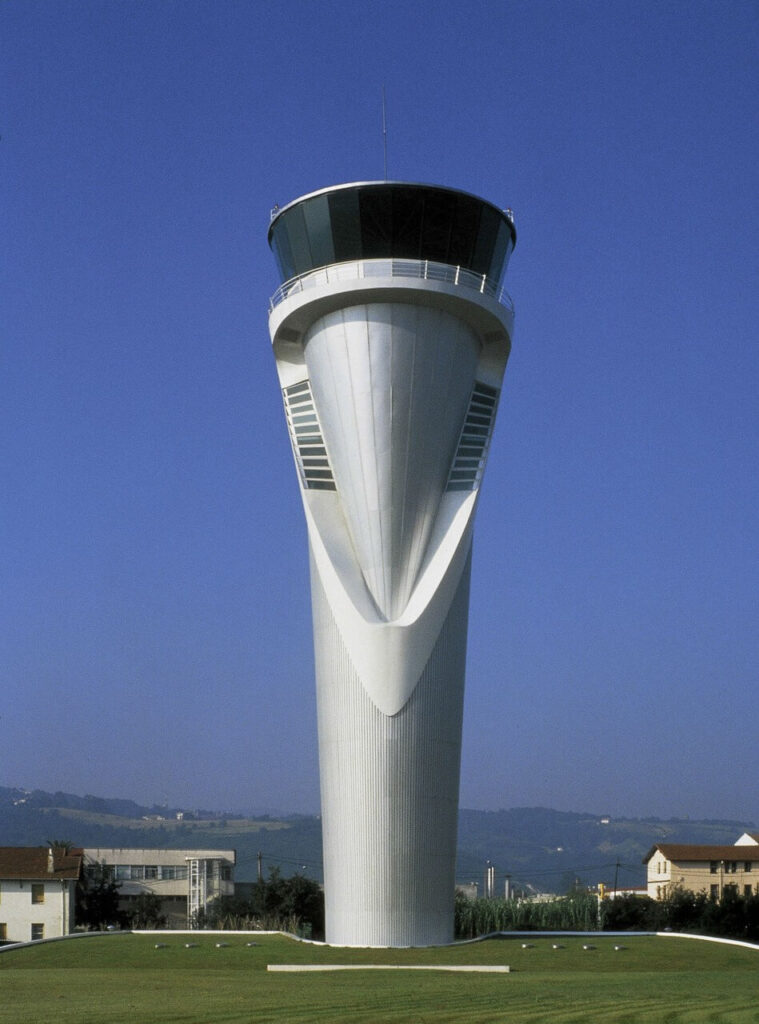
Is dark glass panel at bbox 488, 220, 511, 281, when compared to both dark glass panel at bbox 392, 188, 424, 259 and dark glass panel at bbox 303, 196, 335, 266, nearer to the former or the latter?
dark glass panel at bbox 392, 188, 424, 259

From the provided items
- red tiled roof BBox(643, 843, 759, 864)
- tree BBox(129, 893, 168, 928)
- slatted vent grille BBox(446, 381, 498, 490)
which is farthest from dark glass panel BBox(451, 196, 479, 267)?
red tiled roof BBox(643, 843, 759, 864)

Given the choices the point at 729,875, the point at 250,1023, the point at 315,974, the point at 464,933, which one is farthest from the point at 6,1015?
the point at 729,875

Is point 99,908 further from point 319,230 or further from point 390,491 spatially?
point 319,230

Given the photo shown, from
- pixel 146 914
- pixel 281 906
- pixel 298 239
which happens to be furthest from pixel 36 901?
pixel 298 239

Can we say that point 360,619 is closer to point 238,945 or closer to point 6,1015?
point 238,945

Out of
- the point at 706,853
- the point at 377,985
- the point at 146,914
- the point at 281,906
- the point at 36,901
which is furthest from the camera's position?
the point at 706,853
